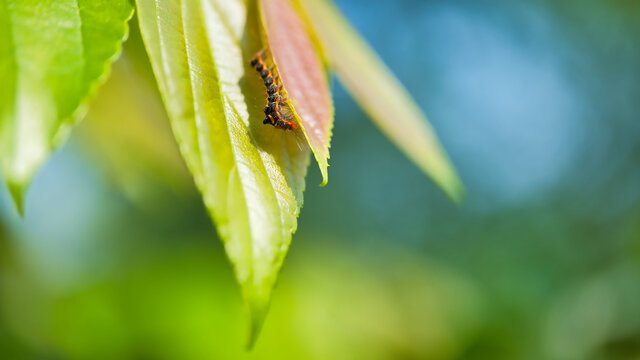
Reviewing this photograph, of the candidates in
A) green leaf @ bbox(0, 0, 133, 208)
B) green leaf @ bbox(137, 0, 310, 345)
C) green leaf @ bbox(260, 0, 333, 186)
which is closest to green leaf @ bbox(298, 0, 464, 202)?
green leaf @ bbox(260, 0, 333, 186)

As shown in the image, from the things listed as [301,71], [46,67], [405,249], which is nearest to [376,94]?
[301,71]

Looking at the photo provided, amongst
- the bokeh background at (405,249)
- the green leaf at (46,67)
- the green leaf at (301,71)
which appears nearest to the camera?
the green leaf at (46,67)

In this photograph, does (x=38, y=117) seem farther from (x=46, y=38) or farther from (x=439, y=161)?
(x=439, y=161)

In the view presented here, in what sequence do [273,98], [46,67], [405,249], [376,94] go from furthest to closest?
1. [405,249]
2. [376,94]
3. [273,98]
4. [46,67]

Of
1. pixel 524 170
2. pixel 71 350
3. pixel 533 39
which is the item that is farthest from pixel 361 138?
pixel 71 350

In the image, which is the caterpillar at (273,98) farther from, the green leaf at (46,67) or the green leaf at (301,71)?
the green leaf at (46,67)

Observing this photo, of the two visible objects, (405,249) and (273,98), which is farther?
(405,249)

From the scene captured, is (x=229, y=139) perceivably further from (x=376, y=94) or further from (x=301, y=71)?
(x=376, y=94)

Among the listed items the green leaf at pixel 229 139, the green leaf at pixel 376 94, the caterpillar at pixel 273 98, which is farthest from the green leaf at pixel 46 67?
the green leaf at pixel 376 94
